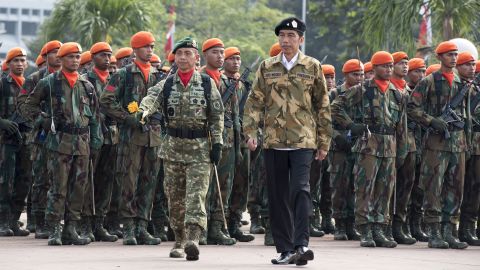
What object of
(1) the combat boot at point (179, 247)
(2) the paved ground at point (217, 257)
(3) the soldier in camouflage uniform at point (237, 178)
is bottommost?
(2) the paved ground at point (217, 257)

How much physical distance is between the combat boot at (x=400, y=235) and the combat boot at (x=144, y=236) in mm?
3128

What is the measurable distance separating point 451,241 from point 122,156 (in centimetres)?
392

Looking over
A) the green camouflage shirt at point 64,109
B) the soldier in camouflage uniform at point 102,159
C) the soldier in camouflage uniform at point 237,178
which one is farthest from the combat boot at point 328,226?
the green camouflage shirt at point 64,109

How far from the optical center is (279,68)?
14.1 meters

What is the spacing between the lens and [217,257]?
575 inches

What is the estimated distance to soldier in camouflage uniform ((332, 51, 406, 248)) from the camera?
1705 cm

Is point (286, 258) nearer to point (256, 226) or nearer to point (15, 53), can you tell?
point (256, 226)

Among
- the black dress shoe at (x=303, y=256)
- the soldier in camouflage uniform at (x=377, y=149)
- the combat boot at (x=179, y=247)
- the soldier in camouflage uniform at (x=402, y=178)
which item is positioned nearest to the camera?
the black dress shoe at (x=303, y=256)

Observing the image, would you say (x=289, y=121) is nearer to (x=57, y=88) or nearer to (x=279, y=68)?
(x=279, y=68)

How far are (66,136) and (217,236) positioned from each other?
209cm

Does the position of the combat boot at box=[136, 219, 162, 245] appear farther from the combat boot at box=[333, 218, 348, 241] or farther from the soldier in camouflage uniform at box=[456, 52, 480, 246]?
the soldier in camouflage uniform at box=[456, 52, 480, 246]

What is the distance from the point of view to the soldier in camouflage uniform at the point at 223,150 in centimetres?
1684

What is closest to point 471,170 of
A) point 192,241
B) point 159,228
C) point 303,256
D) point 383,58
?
point 383,58

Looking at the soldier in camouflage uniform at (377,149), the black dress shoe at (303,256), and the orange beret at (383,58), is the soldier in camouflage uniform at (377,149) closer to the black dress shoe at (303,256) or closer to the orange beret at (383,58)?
the orange beret at (383,58)
